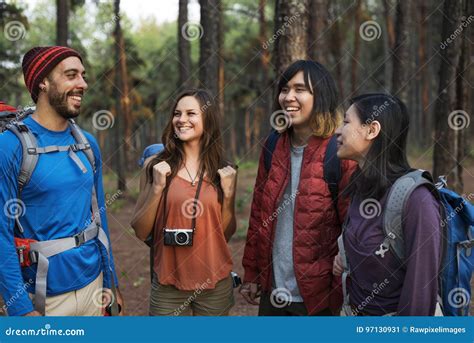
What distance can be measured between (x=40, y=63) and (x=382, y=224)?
2.18 m

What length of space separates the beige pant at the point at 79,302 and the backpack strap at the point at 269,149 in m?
1.33

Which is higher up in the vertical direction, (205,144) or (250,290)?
(205,144)

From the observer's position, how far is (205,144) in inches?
138

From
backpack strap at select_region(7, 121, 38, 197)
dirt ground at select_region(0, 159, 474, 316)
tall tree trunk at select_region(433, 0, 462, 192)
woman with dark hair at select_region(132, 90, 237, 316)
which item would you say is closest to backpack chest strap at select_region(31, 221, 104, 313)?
backpack strap at select_region(7, 121, 38, 197)

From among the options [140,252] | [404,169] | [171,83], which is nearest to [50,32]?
[171,83]

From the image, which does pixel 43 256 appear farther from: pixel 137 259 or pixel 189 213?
pixel 137 259

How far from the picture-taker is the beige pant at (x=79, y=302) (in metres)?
2.98

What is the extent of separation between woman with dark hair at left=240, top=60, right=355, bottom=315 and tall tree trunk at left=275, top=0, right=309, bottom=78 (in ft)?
5.08

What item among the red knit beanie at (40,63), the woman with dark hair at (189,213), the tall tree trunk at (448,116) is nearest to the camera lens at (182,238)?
the woman with dark hair at (189,213)

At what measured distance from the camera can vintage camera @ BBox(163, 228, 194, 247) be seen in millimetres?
3275

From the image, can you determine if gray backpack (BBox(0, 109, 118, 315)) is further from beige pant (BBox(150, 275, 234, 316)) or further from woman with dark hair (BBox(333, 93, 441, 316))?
woman with dark hair (BBox(333, 93, 441, 316))

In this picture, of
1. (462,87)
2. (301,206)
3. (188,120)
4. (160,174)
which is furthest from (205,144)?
(462,87)

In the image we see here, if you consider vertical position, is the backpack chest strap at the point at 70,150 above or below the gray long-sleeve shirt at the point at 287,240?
above

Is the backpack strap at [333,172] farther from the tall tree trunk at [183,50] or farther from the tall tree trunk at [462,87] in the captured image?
the tall tree trunk at [183,50]
